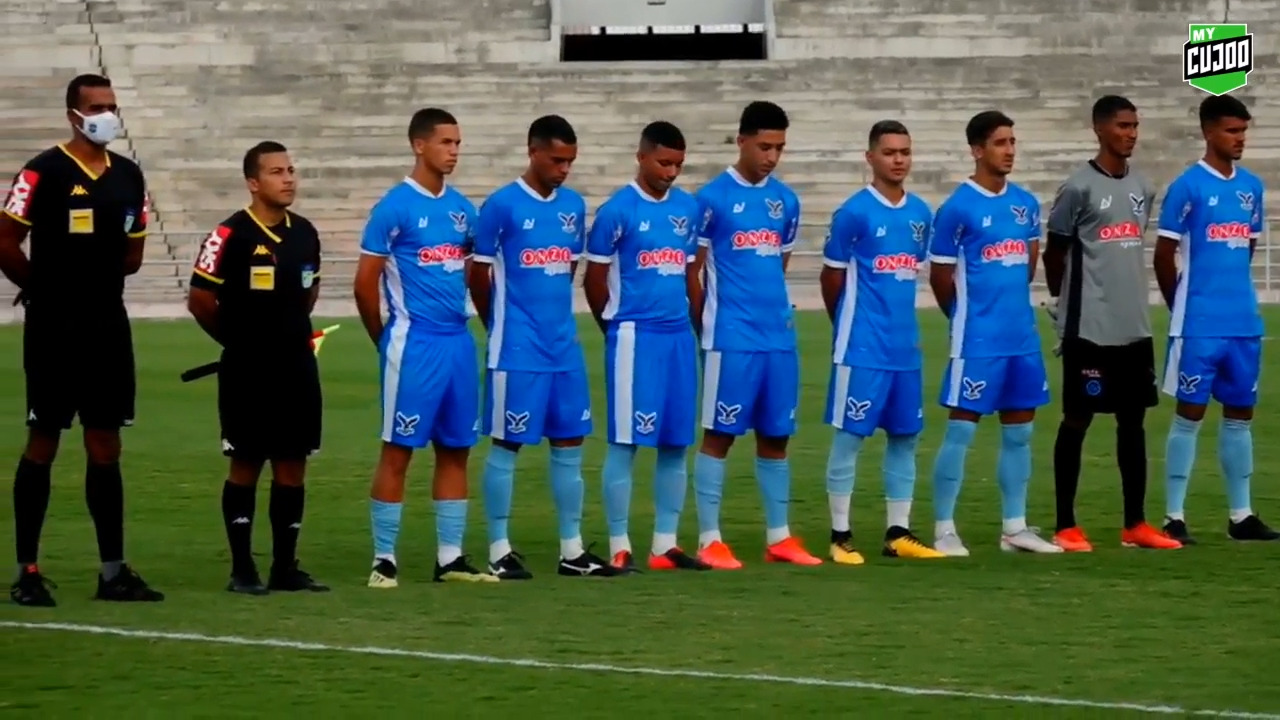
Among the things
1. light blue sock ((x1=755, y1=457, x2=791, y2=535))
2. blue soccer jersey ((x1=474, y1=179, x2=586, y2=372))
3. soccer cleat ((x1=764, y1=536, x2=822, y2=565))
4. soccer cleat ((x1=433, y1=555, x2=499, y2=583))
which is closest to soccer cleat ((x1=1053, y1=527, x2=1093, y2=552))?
soccer cleat ((x1=764, y1=536, x2=822, y2=565))

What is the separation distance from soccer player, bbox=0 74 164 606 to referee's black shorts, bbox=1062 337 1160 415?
4667 mm

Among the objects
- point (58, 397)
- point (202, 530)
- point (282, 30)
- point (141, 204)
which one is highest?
point (282, 30)

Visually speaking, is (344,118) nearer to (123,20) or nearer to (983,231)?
(123,20)

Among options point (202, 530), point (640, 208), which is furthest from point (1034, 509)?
point (202, 530)

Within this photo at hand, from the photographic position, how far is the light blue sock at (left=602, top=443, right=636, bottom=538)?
11.5 m

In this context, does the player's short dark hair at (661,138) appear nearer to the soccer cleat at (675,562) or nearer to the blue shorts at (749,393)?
the blue shorts at (749,393)

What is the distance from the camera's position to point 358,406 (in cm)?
1997

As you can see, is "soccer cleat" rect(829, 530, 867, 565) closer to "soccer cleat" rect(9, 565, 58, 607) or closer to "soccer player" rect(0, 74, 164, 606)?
"soccer player" rect(0, 74, 164, 606)

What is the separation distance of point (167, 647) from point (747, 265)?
12.6 ft

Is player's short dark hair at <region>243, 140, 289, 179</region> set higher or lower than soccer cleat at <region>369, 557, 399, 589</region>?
higher

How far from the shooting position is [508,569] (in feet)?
36.3

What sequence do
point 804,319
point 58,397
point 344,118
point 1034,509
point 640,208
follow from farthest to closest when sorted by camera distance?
point 344,118
point 804,319
point 1034,509
point 640,208
point 58,397

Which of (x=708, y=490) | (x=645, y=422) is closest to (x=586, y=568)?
(x=645, y=422)

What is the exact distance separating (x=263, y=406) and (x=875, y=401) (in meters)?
3.07
